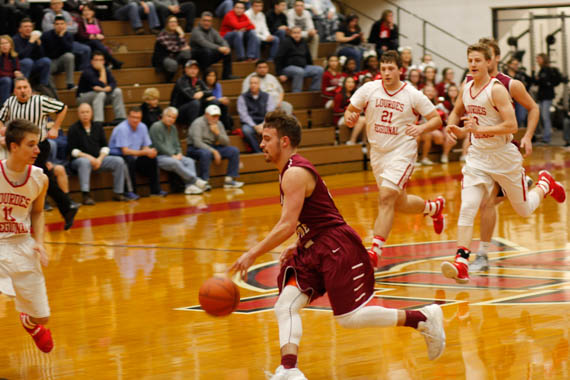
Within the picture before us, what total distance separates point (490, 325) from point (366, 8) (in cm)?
1789

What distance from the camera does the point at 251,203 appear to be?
493 inches


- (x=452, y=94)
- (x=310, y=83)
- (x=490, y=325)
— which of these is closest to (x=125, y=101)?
(x=310, y=83)

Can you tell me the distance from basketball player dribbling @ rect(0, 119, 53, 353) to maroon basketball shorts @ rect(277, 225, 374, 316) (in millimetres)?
1466

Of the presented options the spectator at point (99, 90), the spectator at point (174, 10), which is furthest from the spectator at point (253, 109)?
the spectator at point (174, 10)

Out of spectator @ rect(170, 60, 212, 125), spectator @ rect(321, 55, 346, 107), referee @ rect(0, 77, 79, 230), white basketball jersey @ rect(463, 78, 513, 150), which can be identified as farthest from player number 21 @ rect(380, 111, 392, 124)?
spectator @ rect(321, 55, 346, 107)

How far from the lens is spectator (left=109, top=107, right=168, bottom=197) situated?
13.5 m

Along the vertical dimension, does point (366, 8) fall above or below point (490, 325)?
above

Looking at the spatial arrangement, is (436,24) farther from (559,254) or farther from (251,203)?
(559,254)

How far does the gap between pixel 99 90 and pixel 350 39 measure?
6476 mm

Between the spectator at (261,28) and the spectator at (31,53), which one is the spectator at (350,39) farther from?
the spectator at (31,53)

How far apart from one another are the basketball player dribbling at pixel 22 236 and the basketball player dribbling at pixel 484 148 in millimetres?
3131

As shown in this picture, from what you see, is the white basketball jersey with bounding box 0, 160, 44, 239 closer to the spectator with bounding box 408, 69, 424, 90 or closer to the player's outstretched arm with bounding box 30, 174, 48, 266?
the player's outstretched arm with bounding box 30, 174, 48, 266

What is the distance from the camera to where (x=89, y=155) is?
1308cm

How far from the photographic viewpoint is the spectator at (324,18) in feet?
63.3
